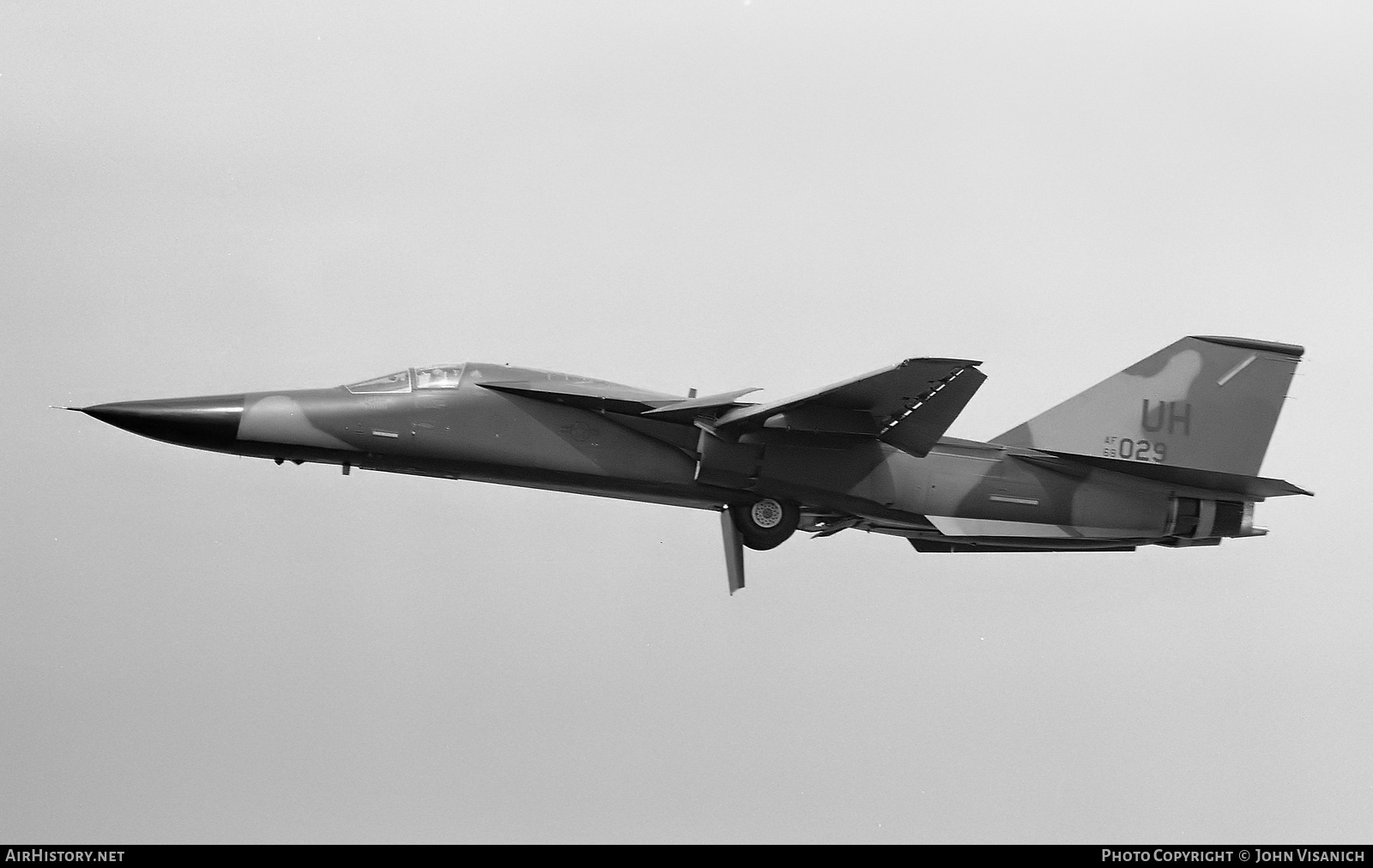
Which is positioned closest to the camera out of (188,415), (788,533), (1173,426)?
(188,415)

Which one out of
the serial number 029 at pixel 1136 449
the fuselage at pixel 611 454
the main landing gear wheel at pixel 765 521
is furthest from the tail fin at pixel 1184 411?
the main landing gear wheel at pixel 765 521

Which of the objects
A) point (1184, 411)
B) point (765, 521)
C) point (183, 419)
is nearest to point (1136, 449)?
point (1184, 411)

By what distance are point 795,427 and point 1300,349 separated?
776 centimetres

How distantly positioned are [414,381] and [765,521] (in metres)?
4.85

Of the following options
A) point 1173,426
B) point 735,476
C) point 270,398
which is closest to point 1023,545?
point 1173,426

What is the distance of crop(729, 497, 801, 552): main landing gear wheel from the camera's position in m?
20.2

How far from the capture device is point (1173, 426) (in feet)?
71.7

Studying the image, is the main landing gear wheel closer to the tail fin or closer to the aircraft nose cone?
the tail fin

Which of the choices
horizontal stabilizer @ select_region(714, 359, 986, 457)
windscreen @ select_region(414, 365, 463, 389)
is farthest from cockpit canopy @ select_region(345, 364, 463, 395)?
horizontal stabilizer @ select_region(714, 359, 986, 457)

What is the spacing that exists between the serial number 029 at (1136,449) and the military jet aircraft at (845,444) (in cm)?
2

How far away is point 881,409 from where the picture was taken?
773 inches

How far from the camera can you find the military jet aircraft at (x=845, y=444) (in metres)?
19.4

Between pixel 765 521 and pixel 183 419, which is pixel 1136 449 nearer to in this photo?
pixel 765 521

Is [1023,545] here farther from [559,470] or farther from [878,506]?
[559,470]
